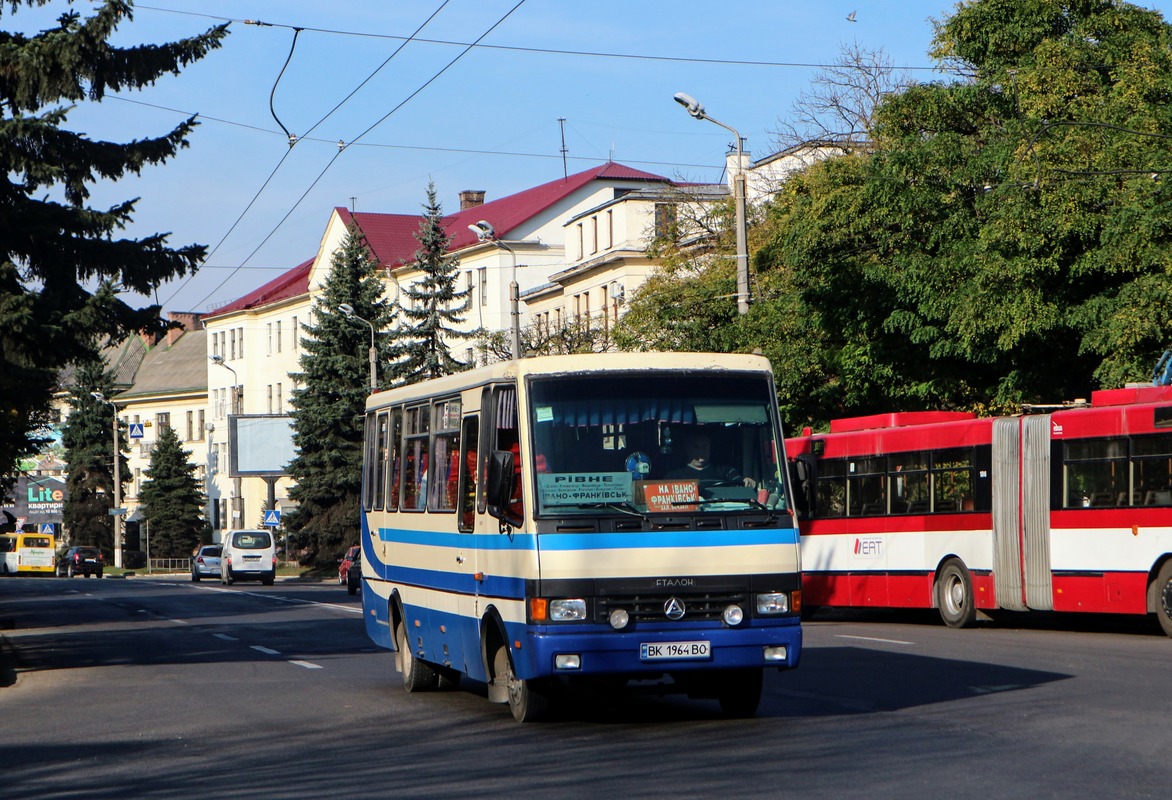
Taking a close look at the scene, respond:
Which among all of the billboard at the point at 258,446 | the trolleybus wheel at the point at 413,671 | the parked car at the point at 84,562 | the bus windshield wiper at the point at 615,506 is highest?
the billboard at the point at 258,446

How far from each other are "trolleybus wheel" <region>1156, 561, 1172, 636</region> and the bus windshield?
34.9ft

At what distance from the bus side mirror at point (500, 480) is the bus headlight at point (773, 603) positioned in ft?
6.16

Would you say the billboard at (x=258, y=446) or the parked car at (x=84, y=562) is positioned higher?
the billboard at (x=258, y=446)

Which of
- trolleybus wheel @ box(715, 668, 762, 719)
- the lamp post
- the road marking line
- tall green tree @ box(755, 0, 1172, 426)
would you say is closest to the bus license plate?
trolleybus wheel @ box(715, 668, 762, 719)

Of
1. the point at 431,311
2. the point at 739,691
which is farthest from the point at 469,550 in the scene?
the point at 431,311

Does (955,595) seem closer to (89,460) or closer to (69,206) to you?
(69,206)

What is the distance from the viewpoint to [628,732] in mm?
12500

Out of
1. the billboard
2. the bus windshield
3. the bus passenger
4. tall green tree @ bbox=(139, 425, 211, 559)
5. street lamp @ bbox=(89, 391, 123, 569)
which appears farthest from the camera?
street lamp @ bbox=(89, 391, 123, 569)

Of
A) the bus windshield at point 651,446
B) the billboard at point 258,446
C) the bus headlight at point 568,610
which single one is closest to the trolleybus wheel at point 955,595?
the bus windshield at point 651,446

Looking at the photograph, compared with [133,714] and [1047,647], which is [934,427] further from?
[133,714]

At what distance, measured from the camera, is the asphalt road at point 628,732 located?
9930 millimetres

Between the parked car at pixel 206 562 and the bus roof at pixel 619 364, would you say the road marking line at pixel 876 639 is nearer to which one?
the bus roof at pixel 619 364

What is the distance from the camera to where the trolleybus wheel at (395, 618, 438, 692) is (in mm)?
15977

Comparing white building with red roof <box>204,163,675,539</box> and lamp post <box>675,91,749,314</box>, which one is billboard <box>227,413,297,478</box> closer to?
white building with red roof <box>204,163,675,539</box>
